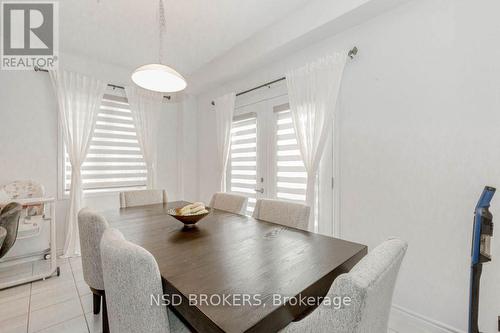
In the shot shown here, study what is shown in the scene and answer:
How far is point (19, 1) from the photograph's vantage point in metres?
2.13

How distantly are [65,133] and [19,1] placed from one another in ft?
4.62

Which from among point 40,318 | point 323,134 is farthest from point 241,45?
point 40,318

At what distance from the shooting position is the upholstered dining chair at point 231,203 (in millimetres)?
2244

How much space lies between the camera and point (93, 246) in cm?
150

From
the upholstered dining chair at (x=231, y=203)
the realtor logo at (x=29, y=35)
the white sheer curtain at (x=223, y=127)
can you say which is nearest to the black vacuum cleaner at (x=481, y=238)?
the upholstered dining chair at (x=231, y=203)

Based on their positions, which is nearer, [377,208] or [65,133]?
[377,208]

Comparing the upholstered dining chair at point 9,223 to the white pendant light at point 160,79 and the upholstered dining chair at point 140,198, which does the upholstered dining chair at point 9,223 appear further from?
the white pendant light at point 160,79

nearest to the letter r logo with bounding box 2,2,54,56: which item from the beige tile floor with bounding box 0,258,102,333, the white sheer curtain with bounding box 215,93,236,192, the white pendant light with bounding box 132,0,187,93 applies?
the white pendant light with bounding box 132,0,187,93

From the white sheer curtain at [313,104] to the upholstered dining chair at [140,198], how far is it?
5.91 feet

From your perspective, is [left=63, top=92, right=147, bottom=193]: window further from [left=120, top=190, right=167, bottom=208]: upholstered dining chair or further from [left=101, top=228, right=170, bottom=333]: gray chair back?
[left=101, top=228, right=170, bottom=333]: gray chair back

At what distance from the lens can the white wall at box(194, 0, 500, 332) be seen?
150 centimetres

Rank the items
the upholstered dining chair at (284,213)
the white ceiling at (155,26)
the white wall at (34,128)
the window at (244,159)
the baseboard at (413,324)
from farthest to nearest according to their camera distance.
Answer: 1. the window at (244,159)
2. the white wall at (34,128)
3. the white ceiling at (155,26)
4. the upholstered dining chair at (284,213)
5. the baseboard at (413,324)

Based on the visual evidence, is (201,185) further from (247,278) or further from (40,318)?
(247,278)

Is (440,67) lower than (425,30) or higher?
lower
